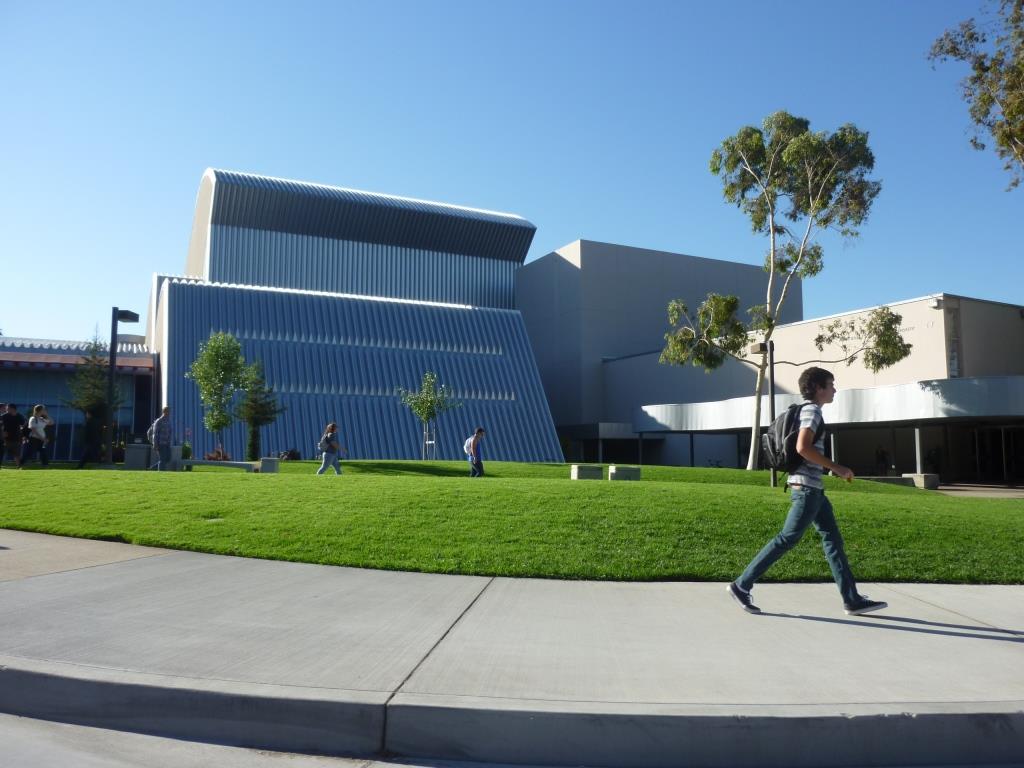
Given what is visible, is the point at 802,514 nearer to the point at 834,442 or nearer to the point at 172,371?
the point at 834,442

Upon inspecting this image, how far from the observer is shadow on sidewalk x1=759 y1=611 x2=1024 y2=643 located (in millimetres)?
5016

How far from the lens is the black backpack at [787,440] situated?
5645 mm

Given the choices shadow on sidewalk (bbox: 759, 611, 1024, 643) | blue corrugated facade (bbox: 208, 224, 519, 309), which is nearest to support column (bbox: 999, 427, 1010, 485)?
shadow on sidewalk (bbox: 759, 611, 1024, 643)

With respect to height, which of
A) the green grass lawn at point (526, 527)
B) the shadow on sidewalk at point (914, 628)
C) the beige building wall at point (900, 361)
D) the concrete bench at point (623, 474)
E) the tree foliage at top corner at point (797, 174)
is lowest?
the shadow on sidewalk at point (914, 628)

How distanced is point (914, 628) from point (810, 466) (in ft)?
4.06

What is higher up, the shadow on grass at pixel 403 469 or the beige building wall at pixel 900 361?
the beige building wall at pixel 900 361

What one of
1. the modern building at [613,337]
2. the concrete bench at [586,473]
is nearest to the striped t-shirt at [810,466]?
the concrete bench at [586,473]

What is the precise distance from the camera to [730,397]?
4000 centimetres

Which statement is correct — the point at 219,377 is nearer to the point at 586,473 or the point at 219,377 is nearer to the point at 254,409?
the point at 254,409

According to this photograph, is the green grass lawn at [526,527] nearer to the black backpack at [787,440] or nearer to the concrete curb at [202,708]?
the black backpack at [787,440]

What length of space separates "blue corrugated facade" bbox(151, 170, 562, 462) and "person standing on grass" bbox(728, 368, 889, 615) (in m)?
33.1

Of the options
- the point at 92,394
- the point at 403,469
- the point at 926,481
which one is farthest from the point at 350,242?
the point at 926,481

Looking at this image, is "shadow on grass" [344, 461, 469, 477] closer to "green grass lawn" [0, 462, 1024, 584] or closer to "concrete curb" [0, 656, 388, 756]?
"green grass lawn" [0, 462, 1024, 584]

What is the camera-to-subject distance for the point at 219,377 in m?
31.1
